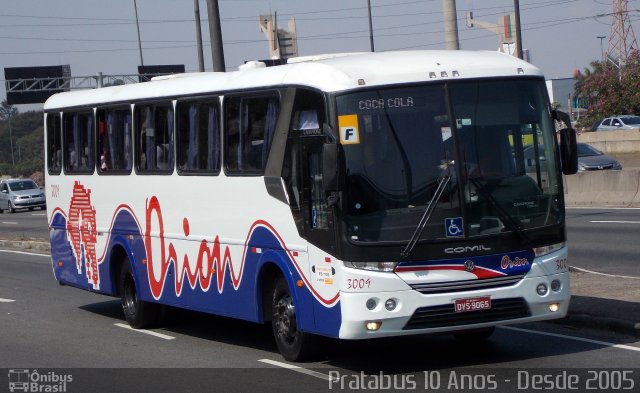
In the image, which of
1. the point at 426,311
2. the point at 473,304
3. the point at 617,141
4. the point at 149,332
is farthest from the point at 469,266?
the point at 617,141

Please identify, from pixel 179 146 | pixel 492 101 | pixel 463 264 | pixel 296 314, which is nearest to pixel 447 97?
pixel 492 101

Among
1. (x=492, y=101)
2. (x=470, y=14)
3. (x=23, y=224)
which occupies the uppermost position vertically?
(x=470, y=14)

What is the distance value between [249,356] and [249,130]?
2375mm

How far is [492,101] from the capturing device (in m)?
10.1

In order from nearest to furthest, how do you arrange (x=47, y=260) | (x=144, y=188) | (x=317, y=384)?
(x=317, y=384) < (x=144, y=188) < (x=47, y=260)

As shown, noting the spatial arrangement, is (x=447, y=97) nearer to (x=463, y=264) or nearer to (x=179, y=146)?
(x=463, y=264)

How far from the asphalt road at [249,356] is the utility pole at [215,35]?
21.0 ft

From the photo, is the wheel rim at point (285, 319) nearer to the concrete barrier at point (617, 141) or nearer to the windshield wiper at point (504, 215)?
the windshield wiper at point (504, 215)

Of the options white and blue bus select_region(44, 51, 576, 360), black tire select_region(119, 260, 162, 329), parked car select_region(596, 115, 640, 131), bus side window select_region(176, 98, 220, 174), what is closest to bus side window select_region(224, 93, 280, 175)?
white and blue bus select_region(44, 51, 576, 360)

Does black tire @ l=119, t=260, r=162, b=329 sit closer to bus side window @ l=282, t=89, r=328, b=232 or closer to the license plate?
bus side window @ l=282, t=89, r=328, b=232

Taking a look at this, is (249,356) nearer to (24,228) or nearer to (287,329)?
(287,329)

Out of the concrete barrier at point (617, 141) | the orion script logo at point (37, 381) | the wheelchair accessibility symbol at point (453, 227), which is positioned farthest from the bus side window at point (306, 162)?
the concrete barrier at point (617, 141)

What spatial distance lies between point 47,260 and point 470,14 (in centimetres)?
2910

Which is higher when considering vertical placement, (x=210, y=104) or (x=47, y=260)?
(x=210, y=104)
